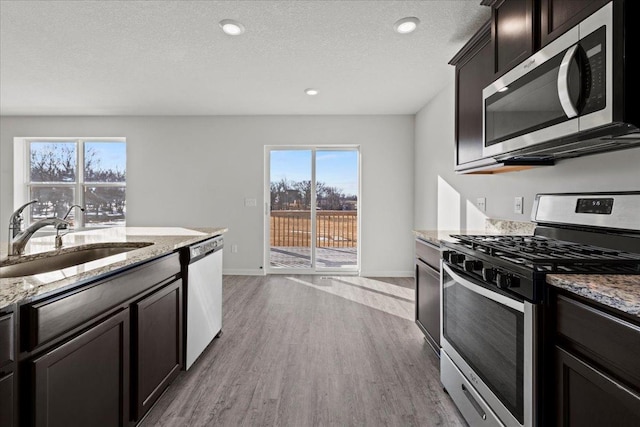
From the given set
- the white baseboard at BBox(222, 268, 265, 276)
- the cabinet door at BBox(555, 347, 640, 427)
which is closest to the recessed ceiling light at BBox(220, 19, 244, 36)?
the cabinet door at BBox(555, 347, 640, 427)

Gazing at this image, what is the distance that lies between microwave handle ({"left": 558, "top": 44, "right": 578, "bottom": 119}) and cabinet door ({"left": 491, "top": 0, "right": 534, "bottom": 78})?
370 mm

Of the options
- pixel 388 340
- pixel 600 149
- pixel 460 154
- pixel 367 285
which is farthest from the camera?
pixel 367 285

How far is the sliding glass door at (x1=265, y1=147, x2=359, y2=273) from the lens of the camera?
507 cm

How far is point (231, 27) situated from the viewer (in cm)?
248

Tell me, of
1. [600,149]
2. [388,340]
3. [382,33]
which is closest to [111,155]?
[382,33]

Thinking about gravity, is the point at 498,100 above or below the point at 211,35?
below

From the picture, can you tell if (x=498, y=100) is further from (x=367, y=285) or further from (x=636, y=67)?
(x=367, y=285)

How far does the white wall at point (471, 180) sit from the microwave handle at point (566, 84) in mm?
530

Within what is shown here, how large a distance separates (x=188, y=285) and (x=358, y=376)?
4.09 ft

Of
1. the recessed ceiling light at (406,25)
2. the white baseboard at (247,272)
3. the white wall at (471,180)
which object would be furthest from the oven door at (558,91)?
the white baseboard at (247,272)

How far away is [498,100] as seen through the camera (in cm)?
185

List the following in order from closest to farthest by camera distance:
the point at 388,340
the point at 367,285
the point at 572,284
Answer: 1. the point at 572,284
2. the point at 388,340
3. the point at 367,285

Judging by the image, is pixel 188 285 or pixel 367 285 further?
pixel 367 285

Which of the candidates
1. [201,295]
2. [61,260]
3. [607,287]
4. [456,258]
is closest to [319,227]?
[201,295]
